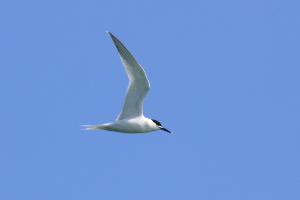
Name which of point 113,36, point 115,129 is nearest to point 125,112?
point 115,129

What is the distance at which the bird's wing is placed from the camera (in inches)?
376

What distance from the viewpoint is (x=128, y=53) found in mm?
9500

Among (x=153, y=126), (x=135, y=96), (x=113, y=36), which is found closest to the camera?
(x=113, y=36)

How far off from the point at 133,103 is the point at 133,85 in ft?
1.71

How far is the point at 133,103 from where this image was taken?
10305mm

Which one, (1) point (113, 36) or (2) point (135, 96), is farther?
(2) point (135, 96)

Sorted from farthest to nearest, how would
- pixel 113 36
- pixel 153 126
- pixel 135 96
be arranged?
1. pixel 153 126
2. pixel 135 96
3. pixel 113 36

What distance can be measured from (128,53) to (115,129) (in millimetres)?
2013

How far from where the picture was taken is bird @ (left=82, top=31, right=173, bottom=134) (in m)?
9.63

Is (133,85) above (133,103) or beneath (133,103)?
above

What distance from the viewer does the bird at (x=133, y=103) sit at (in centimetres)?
963

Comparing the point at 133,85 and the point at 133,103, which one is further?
the point at 133,103

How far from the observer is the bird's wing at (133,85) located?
376 inches

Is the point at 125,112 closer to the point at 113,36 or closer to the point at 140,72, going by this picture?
the point at 140,72
